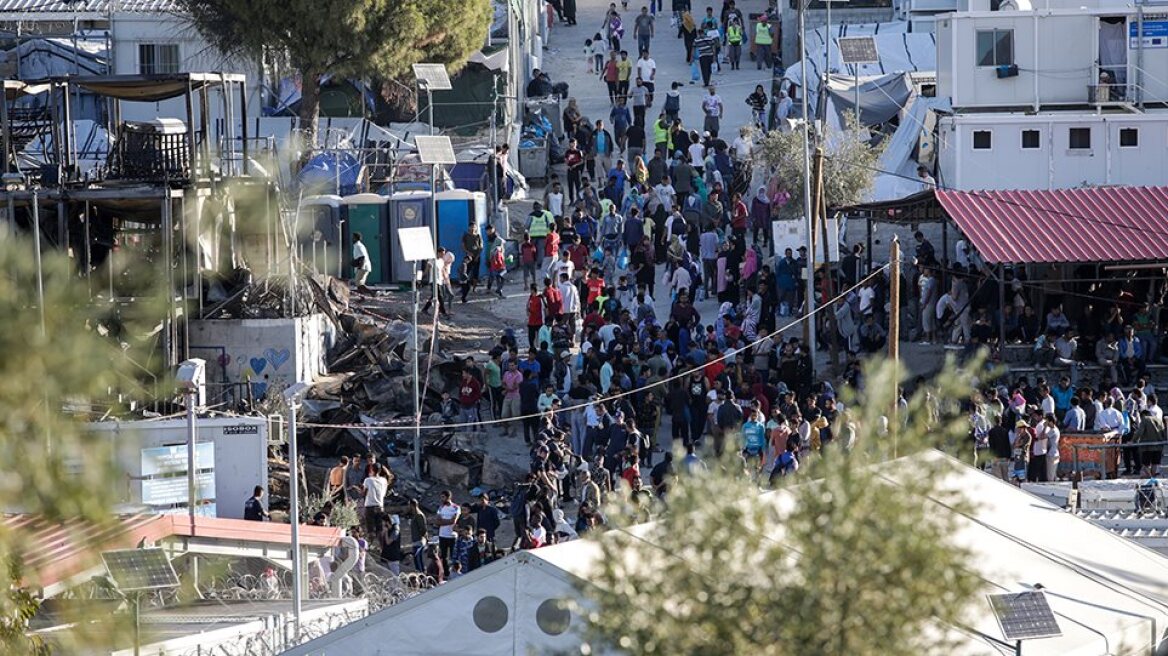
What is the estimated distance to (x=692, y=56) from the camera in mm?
47656

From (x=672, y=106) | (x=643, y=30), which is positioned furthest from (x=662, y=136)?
(x=643, y=30)

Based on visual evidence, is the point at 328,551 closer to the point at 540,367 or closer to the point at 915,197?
the point at 540,367

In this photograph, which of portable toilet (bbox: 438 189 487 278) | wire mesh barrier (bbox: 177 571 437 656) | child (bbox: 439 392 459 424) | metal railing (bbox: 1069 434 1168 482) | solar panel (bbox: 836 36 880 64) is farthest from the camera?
solar panel (bbox: 836 36 880 64)

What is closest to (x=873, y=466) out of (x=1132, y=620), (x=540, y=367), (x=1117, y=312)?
(x=1132, y=620)

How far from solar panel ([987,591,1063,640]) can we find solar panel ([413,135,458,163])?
1615 cm

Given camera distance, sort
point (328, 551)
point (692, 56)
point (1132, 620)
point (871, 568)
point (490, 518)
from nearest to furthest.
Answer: point (871, 568), point (1132, 620), point (328, 551), point (490, 518), point (692, 56)

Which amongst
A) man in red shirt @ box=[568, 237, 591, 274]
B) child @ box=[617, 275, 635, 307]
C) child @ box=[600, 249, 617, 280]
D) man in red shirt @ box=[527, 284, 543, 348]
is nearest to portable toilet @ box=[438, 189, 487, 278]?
child @ box=[600, 249, 617, 280]

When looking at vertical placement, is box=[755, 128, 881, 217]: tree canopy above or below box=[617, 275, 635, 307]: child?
above

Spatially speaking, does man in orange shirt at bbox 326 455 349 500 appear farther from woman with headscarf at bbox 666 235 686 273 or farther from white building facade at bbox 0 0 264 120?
white building facade at bbox 0 0 264 120

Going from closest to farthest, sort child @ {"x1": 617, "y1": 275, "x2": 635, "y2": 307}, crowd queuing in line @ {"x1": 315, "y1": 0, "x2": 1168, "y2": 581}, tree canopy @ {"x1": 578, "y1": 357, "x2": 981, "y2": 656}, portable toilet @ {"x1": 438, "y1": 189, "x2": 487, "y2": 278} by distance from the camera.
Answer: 1. tree canopy @ {"x1": 578, "y1": 357, "x2": 981, "y2": 656}
2. crowd queuing in line @ {"x1": 315, "y1": 0, "x2": 1168, "y2": 581}
3. child @ {"x1": 617, "y1": 275, "x2": 635, "y2": 307}
4. portable toilet @ {"x1": 438, "y1": 189, "x2": 487, "y2": 278}

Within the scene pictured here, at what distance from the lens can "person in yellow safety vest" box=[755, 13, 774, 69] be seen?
47.1m

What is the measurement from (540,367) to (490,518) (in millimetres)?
5263

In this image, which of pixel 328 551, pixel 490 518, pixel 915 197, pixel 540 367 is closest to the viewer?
pixel 328 551

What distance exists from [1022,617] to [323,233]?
22.5m
